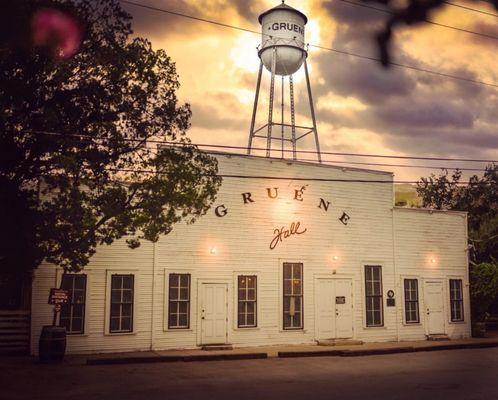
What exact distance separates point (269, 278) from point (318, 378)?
6.86m

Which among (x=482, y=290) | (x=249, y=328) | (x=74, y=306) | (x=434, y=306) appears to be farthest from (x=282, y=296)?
(x=482, y=290)

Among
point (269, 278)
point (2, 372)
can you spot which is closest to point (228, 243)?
point (269, 278)

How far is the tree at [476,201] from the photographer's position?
32375 mm

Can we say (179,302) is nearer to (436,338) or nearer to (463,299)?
(436,338)

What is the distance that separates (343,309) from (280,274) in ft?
10.5

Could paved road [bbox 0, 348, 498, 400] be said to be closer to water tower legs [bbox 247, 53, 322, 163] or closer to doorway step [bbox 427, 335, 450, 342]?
doorway step [bbox 427, 335, 450, 342]

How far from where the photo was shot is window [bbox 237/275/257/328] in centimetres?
2081

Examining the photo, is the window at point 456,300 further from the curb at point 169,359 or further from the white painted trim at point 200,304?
the white painted trim at point 200,304

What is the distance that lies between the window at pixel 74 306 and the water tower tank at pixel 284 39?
54.8 ft

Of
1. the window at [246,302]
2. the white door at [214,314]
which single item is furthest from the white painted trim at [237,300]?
the white door at [214,314]

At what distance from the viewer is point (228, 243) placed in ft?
68.6

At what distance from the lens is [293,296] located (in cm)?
2173

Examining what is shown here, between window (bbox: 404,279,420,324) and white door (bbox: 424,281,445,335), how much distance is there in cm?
49

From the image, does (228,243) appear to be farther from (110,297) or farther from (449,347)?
(449,347)
